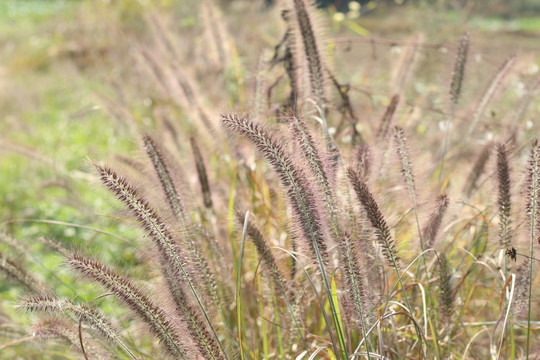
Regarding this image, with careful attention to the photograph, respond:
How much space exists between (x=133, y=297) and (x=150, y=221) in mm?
219

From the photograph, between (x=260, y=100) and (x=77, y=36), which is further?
(x=77, y=36)

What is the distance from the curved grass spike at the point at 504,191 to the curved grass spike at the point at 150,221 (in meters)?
1.06

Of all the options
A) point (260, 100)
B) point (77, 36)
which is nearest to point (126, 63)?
point (260, 100)

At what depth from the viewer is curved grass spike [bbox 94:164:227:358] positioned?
4.53 ft

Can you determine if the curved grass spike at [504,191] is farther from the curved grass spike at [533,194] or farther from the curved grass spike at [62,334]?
the curved grass spike at [62,334]

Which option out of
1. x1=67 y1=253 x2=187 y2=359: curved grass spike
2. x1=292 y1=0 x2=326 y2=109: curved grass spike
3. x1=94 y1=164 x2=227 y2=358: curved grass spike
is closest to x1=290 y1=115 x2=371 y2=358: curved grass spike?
x1=94 y1=164 x2=227 y2=358: curved grass spike

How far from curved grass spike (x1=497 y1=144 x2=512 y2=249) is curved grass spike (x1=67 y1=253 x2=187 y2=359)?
3.79ft

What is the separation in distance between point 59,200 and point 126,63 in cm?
458

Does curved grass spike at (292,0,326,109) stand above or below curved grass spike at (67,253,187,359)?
above

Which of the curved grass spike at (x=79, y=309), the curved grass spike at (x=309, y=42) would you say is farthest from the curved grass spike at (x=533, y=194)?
the curved grass spike at (x=79, y=309)

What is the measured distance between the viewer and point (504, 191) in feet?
5.39

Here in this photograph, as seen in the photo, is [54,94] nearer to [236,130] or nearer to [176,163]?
[176,163]

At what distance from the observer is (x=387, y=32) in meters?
12.5

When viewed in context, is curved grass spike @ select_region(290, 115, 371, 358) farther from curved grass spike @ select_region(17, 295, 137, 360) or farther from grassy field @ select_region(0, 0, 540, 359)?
curved grass spike @ select_region(17, 295, 137, 360)
